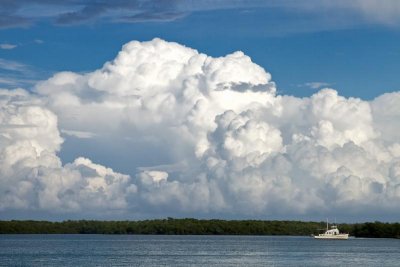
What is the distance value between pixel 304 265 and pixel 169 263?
19010 millimetres

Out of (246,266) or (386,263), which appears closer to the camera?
(246,266)

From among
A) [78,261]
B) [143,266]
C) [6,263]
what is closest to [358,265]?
[143,266]

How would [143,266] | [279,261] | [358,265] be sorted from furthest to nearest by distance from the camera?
[279,261] < [358,265] < [143,266]

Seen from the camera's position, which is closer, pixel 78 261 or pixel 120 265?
pixel 120 265

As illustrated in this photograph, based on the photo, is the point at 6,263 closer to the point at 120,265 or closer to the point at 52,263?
the point at 52,263

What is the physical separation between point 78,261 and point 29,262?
733cm

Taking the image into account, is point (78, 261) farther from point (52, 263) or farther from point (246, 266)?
point (246, 266)

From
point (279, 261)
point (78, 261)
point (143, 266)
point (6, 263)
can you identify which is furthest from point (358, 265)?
point (6, 263)

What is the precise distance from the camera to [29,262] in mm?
109188

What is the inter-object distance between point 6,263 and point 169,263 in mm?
22648

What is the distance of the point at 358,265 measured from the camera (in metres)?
109

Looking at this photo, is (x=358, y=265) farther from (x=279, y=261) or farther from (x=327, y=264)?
(x=279, y=261)

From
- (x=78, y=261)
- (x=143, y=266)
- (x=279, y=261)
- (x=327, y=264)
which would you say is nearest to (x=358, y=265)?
(x=327, y=264)

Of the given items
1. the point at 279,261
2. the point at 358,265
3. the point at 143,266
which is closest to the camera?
the point at 143,266
